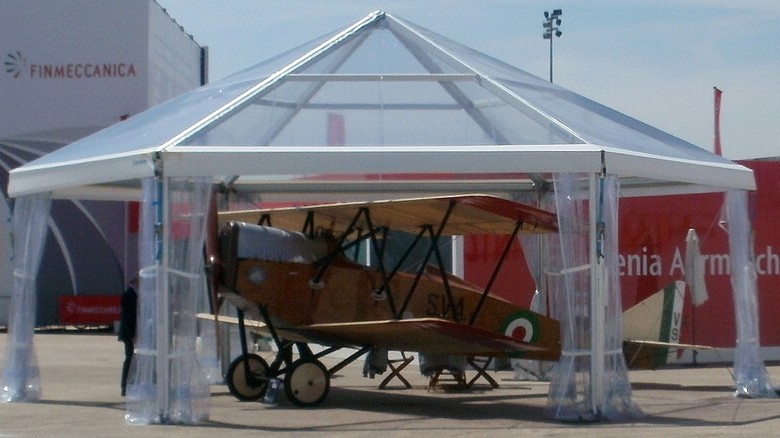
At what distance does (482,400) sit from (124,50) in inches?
867

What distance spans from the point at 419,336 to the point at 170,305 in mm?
2895

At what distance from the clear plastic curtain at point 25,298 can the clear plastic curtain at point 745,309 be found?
8867 mm

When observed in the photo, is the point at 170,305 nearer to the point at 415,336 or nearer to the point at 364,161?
the point at 364,161

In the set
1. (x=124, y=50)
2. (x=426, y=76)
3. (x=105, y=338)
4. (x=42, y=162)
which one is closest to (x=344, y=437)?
(x=426, y=76)

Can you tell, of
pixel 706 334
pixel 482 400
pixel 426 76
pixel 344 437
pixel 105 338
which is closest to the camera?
pixel 344 437

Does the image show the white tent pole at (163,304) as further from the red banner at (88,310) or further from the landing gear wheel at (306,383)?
the red banner at (88,310)

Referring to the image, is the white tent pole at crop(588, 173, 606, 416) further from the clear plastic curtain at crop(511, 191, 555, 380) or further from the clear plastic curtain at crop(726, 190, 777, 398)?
the clear plastic curtain at crop(511, 191, 555, 380)

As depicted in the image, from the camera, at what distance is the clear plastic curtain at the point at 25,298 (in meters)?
15.4

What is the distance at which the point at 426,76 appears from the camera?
14812 mm

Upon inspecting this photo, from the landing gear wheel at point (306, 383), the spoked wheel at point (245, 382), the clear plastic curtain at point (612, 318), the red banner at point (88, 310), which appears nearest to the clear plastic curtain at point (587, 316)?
the clear plastic curtain at point (612, 318)

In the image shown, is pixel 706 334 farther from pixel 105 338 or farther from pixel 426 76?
pixel 105 338

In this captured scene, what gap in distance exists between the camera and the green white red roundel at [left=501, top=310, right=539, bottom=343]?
1563 centimetres

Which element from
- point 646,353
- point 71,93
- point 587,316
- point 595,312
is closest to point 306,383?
point 587,316

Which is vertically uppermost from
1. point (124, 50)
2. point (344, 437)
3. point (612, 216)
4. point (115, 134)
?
point (124, 50)
